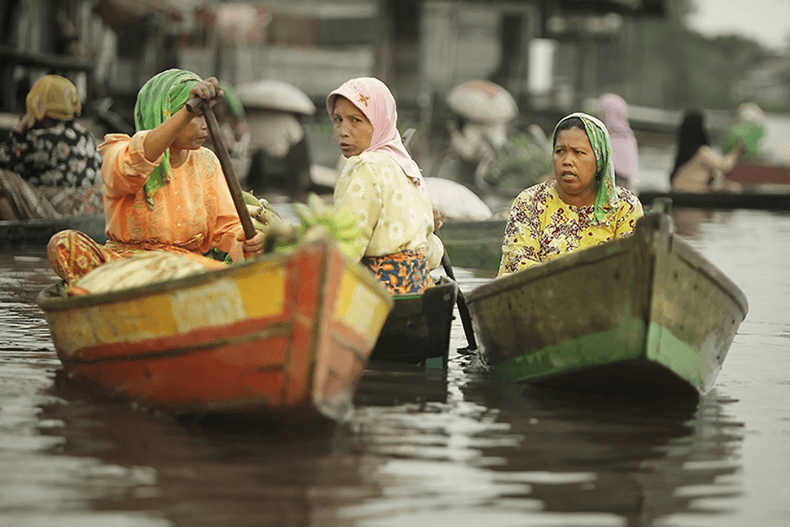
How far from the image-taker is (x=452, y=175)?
2008cm

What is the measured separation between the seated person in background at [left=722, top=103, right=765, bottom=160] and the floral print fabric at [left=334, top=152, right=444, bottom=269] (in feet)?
47.6

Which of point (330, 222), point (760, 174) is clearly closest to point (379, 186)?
point (330, 222)

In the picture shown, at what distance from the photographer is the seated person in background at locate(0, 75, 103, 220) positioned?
9.36 m

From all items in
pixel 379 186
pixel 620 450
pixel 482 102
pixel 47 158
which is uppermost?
pixel 482 102

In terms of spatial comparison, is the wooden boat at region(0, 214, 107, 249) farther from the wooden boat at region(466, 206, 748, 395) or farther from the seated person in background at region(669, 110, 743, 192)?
the seated person in background at region(669, 110, 743, 192)

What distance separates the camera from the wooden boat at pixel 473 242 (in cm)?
1052

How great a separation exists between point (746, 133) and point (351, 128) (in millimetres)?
15408

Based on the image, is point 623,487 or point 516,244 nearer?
point 623,487

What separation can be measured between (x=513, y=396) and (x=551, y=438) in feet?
2.53

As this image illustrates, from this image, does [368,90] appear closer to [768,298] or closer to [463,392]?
[463,392]

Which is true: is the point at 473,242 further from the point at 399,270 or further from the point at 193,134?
the point at 193,134

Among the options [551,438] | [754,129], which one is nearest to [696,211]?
[754,129]

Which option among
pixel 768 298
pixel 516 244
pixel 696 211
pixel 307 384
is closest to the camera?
pixel 307 384

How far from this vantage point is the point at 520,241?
5844 mm
